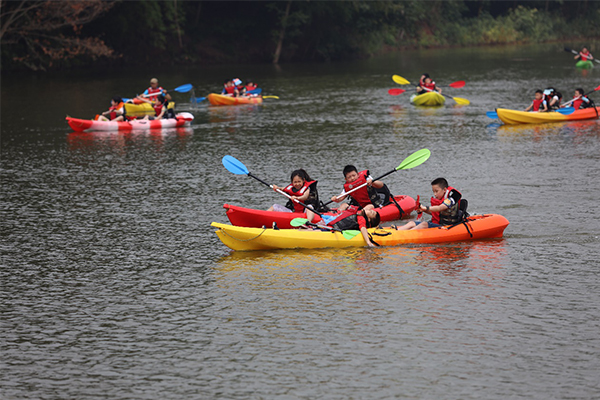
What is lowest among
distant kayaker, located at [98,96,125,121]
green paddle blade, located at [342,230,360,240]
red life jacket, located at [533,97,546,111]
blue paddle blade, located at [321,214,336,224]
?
green paddle blade, located at [342,230,360,240]

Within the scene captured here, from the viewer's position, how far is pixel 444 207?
35.1ft

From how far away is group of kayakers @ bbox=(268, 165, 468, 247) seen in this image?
10.7 m

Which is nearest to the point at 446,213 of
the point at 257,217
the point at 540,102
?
the point at 257,217

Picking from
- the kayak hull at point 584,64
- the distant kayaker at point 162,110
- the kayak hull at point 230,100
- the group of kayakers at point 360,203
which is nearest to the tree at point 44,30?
the kayak hull at point 230,100

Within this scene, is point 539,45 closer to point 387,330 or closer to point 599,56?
point 599,56

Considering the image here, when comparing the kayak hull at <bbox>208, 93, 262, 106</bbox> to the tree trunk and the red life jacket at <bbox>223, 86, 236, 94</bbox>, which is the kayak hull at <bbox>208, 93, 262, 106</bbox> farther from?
the tree trunk

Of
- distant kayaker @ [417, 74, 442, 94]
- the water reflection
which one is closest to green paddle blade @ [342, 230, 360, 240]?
the water reflection

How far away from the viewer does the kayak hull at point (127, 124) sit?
851 inches

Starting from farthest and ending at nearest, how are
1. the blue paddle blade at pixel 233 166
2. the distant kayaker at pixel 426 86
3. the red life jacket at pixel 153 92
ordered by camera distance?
the distant kayaker at pixel 426 86, the red life jacket at pixel 153 92, the blue paddle blade at pixel 233 166

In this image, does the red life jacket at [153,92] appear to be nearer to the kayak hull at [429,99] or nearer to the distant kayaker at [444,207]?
the kayak hull at [429,99]

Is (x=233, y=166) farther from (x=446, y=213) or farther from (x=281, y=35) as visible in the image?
(x=281, y=35)

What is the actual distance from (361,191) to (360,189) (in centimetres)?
4

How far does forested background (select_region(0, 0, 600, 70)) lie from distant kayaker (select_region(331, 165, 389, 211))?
90.0ft

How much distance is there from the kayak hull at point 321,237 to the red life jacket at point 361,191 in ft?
3.21
